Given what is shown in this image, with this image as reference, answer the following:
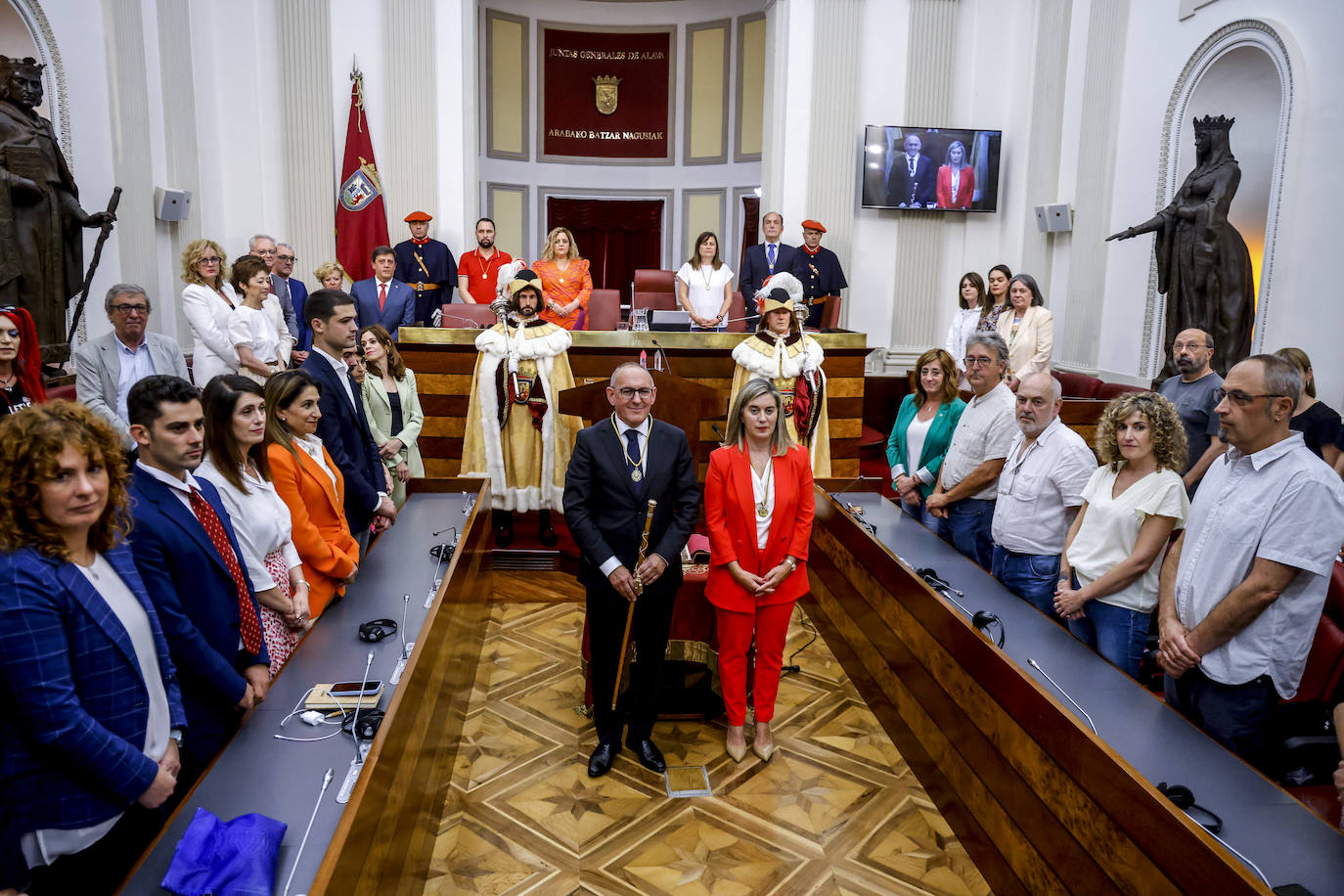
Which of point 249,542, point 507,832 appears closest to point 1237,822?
point 507,832

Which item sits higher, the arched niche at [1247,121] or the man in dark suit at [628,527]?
the arched niche at [1247,121]

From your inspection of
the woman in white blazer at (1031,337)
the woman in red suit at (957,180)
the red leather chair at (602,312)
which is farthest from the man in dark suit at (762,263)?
the woman in white blazer at (1031,337)

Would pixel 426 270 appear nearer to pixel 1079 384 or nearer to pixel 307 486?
pixel 307 486

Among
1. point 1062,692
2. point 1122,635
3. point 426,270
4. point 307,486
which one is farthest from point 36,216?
point 1122,635

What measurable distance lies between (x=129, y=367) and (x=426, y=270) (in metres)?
4.06

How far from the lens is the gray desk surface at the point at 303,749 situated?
1.90m

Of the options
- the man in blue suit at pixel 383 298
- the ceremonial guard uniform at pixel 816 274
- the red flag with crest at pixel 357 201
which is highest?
the red flag with crest at pixel 357 201

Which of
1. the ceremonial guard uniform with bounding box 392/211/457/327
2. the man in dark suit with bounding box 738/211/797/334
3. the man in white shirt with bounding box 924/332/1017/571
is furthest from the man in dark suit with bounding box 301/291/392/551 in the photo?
the man in dark suit with bounding box 738/211/797/334

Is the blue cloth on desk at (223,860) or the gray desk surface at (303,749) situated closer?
the blue cloth on desk at (223,860)

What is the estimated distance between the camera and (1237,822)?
204cm

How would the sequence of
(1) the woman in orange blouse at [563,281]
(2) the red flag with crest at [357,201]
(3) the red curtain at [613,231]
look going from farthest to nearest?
(3) the red curtain at [613,231] < (2) the red flag with crest at [357,201] < (1) the woman in orange blouse at [563,281]

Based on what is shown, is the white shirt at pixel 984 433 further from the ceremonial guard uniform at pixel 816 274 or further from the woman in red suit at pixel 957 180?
the woman in red suit at pixel 957 180

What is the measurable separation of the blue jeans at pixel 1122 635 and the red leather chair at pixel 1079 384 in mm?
4373

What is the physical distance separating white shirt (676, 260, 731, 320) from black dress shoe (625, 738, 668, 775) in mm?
4793
